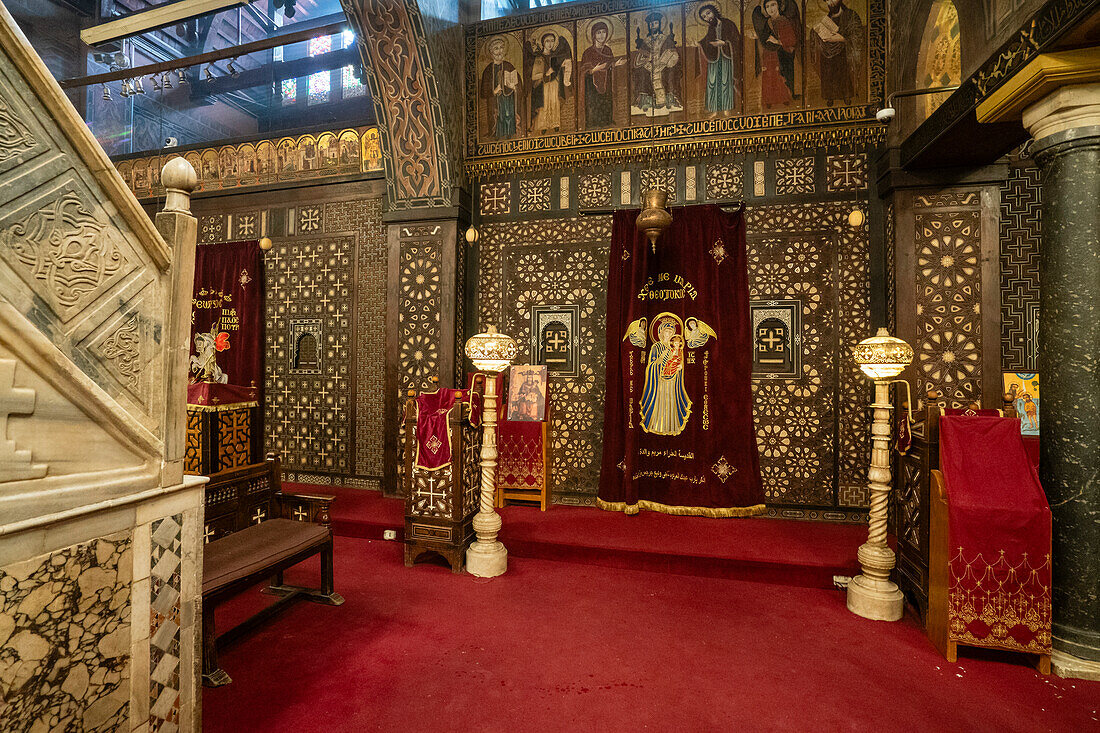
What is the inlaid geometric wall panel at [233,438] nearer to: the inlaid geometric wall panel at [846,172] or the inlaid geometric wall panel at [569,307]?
the inlaid geometric wall panel at [569,307]

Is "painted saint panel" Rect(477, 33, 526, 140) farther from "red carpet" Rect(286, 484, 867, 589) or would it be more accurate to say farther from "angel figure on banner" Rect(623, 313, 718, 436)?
"red carpet" Rect(286, 484, 867, 589)

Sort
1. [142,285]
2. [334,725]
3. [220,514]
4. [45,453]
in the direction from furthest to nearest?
[220,514] → [334,725] → [142,285] → [45,453]

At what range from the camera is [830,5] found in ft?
15.7

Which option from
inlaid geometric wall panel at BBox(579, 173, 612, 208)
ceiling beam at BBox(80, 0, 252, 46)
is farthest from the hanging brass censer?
ceiling beam at BBox(80, 0, 252, 46)

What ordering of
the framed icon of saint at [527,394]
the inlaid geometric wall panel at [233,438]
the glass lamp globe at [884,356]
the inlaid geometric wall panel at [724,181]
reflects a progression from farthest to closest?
the framed icon of saint at [527,394], the inlaid geometric wall panel at [724,181], the inlaid geometric wall panel at [233,438], the glass lamp globe at [884,356]

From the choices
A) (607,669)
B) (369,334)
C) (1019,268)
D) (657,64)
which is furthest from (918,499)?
(369,334)

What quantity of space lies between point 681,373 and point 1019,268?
3.03 m

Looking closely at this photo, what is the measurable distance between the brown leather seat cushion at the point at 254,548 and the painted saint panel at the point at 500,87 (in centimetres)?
447

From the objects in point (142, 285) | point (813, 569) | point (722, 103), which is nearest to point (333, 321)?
point (142, 285)

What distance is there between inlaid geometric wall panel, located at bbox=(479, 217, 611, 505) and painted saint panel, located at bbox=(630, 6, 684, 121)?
1.23 m

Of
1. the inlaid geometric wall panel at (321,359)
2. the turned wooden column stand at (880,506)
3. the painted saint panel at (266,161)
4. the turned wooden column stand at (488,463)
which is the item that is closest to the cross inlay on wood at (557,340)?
the turned wooden column stand at (488,463)

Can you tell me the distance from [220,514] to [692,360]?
4174mm

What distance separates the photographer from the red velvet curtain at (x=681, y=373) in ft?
16.0

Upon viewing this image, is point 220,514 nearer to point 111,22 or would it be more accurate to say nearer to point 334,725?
point 334,725
